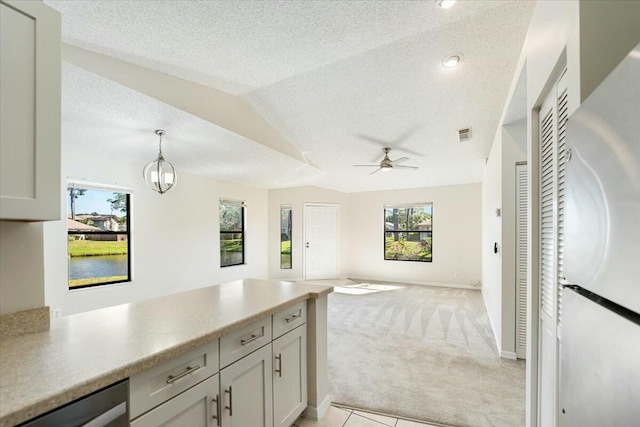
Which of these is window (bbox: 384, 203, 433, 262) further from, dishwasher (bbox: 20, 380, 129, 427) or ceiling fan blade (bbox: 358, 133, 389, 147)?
dishwasher (bbox: 20, 380, 129, 427)

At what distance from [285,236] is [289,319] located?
543 centimetres

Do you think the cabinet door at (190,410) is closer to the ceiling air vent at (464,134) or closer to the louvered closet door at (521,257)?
the louvered closet door at (521,257)

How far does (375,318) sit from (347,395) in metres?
2.02

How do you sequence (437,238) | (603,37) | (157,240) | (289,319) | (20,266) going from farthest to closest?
(437,238), (157,240), (289,319), (20,266), (603,37)

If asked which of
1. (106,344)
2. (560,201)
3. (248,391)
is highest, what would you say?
(560,201)

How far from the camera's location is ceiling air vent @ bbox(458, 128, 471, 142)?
3807mm

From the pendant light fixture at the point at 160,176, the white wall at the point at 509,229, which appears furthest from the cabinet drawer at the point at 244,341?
the white wall at the point at 509,229

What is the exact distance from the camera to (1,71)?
938mm

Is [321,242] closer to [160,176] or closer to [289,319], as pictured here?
[160,176]

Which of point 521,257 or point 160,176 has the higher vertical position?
point 160,176

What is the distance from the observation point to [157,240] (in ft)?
14.8

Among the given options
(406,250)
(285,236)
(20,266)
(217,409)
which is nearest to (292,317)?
(217,409)

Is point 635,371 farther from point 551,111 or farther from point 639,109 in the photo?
point 551,111

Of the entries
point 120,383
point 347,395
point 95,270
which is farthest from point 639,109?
point 95,270
